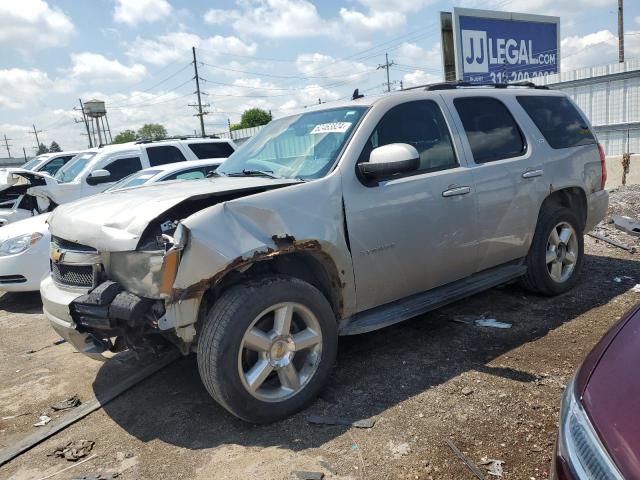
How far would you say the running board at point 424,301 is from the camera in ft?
11.6

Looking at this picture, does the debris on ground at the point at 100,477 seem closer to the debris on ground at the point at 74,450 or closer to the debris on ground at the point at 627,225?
the debris on ground at the point at 74,450

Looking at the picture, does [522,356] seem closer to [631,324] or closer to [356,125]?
[631,324]

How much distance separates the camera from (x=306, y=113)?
4266 mm

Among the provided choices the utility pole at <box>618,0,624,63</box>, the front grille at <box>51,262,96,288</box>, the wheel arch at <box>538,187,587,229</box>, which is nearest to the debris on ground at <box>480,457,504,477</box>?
the front grille at <box>51,262,96,288</box>

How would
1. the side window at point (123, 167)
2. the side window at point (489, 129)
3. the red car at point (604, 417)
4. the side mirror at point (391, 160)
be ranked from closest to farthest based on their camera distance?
the red car at point (604, 417), the side mirror at point (391, 160), the side window at point (489, 129), the side window at point (123, 167)

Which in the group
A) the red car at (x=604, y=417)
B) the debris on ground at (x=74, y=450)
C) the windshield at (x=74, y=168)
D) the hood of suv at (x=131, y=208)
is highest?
the windshield at (x=74, y=168)

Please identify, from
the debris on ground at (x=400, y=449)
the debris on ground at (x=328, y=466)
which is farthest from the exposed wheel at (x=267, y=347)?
the debris on ground at (x=400, y=449)

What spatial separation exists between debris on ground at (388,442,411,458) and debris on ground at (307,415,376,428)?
9.1 inches

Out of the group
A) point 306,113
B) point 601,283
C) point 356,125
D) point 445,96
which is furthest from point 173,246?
point 601,283

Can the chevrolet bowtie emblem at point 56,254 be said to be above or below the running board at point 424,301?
above

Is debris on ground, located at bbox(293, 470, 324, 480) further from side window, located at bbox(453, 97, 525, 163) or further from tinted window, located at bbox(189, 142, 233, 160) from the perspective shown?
tinted window, located at bbox(189, 142, 233, 160)

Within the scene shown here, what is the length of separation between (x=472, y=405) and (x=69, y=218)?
2804 millimetres

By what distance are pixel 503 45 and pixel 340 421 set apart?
1281 centimetres

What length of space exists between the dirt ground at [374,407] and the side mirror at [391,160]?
4.71 ft
